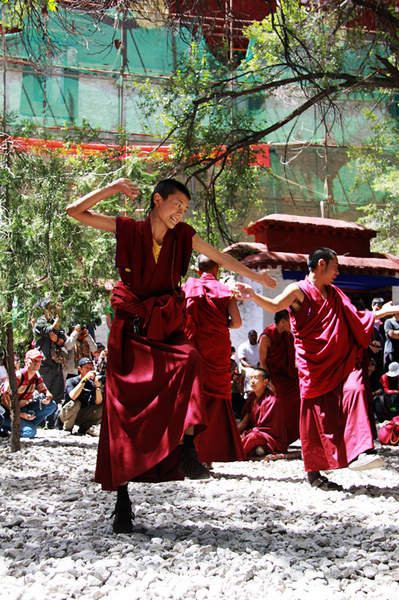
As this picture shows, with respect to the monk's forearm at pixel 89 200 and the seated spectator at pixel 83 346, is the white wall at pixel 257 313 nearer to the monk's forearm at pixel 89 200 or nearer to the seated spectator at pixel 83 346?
the seated spectator at pixel 83 346

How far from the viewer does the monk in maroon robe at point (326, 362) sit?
4496mm

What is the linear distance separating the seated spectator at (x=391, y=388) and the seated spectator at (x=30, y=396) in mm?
4026

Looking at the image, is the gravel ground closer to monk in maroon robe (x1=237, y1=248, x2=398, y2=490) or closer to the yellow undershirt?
monk in maroon robe (x1=237, y1=248, x2=398, y2=490)

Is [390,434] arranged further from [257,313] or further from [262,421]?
[257,313]

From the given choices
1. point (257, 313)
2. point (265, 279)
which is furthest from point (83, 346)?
point (265, 279)

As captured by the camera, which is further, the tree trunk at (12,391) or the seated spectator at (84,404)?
the seated spectator at (84,404)

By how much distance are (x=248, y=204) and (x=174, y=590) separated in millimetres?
6704

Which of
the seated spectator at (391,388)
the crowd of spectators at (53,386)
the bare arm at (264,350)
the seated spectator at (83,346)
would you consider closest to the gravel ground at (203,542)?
the bare arm at (264,350)

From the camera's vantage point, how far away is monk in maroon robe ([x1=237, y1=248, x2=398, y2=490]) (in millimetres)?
4496

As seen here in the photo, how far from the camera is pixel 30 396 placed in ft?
23.8

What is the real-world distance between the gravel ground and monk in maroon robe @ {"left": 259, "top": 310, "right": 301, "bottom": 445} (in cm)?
166

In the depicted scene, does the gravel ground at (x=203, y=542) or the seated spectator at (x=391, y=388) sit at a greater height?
the seated spectator at (x=391, y=388)

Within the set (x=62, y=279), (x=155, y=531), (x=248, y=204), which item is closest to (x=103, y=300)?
(x=62, y=279)

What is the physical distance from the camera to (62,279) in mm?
6941
